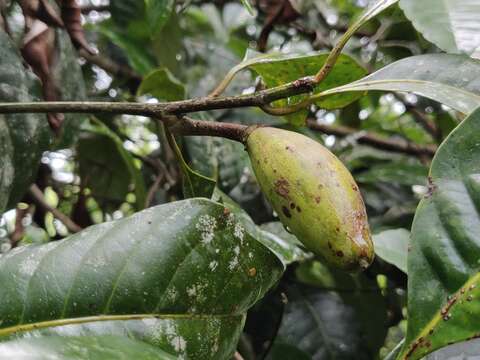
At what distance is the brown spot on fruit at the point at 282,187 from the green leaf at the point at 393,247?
1.12ft

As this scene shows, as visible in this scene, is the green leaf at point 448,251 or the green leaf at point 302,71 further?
the green leaf at point 302,71

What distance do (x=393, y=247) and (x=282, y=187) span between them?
40 cm

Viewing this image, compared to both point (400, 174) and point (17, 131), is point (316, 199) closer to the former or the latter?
point (17, 131)

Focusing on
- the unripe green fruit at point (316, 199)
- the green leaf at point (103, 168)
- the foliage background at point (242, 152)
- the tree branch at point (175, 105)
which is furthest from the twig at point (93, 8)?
the unripe green fruit at point (316, 199)

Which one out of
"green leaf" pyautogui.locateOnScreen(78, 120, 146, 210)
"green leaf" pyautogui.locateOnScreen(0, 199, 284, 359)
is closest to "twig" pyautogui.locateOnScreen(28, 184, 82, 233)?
"green leaf" pyautogui.locateOnScreen(78, 120, 146, 210)

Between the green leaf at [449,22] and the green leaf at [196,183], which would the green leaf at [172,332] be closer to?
the green leaf at [196,183]

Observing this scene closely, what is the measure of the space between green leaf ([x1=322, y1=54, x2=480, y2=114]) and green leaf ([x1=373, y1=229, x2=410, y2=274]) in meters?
0.29

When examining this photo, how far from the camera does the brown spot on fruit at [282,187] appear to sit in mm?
543

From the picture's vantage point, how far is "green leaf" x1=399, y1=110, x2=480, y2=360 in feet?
1.72

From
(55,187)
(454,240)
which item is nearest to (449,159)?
(454,240)

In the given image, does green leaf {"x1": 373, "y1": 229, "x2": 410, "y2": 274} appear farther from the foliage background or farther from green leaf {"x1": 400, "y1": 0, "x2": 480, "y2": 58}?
green leaf {"x1": 400, "y1": 0, "x2": 480, "y2": 58}

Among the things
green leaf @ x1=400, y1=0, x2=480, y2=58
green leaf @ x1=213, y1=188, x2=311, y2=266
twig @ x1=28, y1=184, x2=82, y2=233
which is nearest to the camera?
green leaf @ x1=400, y1=0, x2=480, y2=58

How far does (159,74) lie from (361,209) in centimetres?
50

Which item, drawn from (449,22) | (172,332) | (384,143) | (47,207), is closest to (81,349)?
(172,332)
